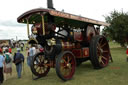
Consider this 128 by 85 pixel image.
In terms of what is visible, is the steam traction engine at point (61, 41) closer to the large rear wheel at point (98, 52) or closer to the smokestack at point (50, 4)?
the large rear wheel at point (98, 52)

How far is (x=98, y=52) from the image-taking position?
22.8 feet

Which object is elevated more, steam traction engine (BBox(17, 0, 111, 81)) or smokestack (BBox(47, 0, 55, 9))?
smokestack (BBox(47, 0, 55, 9))

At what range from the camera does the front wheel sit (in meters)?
4.79

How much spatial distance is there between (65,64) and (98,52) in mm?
2319

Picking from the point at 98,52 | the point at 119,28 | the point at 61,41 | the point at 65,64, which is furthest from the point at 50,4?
the point at 119,28

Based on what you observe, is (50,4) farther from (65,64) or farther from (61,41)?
(65,64)

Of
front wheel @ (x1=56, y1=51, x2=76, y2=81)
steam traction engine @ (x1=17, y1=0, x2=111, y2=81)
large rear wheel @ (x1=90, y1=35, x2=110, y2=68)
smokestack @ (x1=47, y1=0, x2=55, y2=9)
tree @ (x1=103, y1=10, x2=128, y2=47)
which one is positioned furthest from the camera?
tree @ (x1=103, y1=10, x2=128, y2=47)

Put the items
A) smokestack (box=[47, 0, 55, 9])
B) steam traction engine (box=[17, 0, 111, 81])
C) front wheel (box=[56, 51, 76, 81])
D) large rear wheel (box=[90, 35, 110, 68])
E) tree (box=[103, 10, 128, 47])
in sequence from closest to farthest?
1. front wheel (box=[56, 51, 76, 81])
2. steam traction engine (box=[17, 0, 111, 81])
3. smokestack (box=[47, 0, 55, 9])
4. large rear wheel (box=[90, 35, 110, 68])
5. tree (box=[103, 10, 128, 47])

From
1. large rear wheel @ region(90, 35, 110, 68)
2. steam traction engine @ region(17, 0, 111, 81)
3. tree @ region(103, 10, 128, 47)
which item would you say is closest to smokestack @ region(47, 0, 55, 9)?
steam traction engine @ region(17, 0, 111, 81)

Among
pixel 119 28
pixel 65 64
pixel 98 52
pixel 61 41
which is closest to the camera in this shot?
pixel 65 64

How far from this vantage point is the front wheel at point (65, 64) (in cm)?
479

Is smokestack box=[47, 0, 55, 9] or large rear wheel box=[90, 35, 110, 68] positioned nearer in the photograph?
smokestack box=[47, 0, 55, 9]

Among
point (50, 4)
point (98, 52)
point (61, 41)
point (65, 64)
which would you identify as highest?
point (50, 4)

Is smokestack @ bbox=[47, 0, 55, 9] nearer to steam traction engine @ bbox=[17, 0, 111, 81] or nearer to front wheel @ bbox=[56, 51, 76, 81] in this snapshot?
steam traction engine @ bbox=[17, 0, 111, 81]
